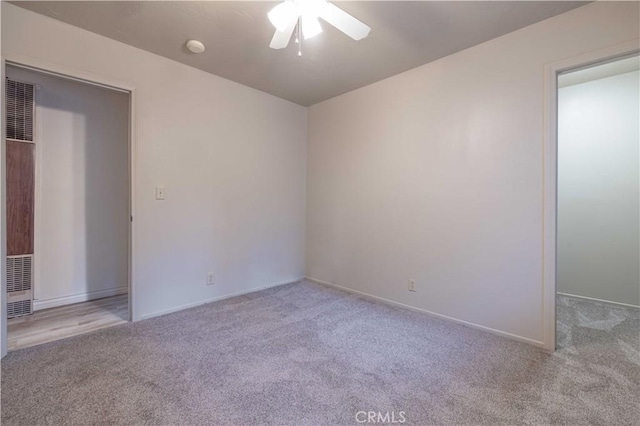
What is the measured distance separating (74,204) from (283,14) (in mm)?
3096

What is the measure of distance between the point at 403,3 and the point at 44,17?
8.64ft

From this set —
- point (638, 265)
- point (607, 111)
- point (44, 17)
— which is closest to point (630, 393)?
point (638, 265)

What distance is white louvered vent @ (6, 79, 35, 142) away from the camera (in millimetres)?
2537

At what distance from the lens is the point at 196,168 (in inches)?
116

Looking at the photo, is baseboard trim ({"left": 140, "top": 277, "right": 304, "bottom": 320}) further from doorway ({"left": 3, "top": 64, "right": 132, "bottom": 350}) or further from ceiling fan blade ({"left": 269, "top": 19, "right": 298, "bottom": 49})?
ceiling fan blade ({"left": 269, "top": 19, "right": 298, "bottom": 49})

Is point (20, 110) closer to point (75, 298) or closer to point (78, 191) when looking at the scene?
point (78, 191)

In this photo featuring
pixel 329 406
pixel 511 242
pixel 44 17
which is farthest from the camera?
pixel 511 242

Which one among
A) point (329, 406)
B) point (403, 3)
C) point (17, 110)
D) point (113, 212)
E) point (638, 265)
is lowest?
point (329, 406)

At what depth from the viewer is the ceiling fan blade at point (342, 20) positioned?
1.64 m

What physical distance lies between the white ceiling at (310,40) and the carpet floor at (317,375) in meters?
2.46

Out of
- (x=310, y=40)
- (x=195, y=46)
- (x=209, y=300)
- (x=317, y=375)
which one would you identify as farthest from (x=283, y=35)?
(x=209, y=300)

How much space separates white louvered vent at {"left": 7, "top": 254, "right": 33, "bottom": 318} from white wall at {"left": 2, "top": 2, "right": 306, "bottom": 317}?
1.16m

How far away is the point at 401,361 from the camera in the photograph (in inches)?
→ 77.1

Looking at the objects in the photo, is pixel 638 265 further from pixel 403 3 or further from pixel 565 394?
pixel 403 3
